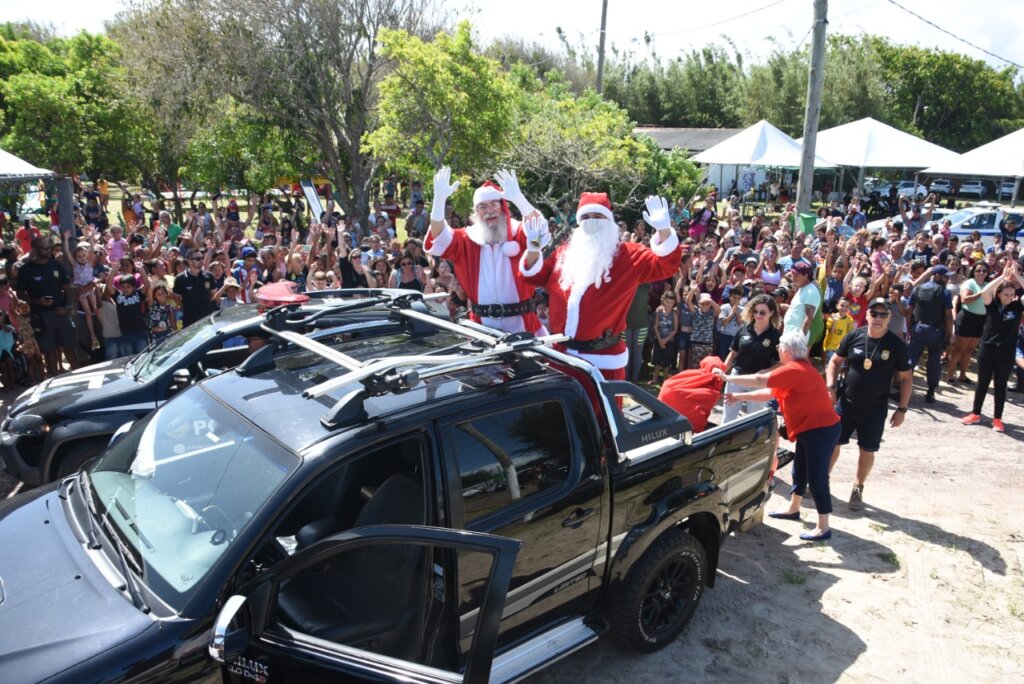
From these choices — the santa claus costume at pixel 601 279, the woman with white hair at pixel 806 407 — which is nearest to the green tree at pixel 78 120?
the santa claus costume at pixel 601 279

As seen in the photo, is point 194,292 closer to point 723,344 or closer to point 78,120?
point 723,344

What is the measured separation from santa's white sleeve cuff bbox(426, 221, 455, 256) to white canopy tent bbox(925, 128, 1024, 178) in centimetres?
1849

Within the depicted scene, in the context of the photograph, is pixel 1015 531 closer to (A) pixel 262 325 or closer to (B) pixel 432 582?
(B) pixel 432 582

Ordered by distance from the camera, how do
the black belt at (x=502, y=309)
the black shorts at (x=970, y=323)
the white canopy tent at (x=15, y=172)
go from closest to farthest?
the black belt at (x=502, y=309), the black shorts at (x=970, y=323), the white canopy tent at (x=15, y=172)

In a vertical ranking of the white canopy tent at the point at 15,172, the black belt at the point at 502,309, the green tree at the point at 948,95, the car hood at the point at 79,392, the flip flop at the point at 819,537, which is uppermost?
the green tree at the point at 948,95

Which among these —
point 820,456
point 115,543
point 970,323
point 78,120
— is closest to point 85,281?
point 115,543

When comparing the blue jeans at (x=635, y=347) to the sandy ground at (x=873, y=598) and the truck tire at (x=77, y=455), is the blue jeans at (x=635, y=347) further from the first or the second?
the truck tire at (x=77, y=455)

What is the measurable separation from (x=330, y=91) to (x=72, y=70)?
11.0m

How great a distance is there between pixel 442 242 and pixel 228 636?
411cm

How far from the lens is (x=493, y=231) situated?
20.4 feet

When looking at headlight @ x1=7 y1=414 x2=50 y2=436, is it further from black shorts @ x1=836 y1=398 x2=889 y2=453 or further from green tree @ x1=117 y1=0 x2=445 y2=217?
green tree @ x1=117 y1=0 x2=445 y2=217

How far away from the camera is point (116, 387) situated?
5559 mm

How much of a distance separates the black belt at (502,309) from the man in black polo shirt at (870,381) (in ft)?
9.01

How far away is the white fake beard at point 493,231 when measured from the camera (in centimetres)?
620
